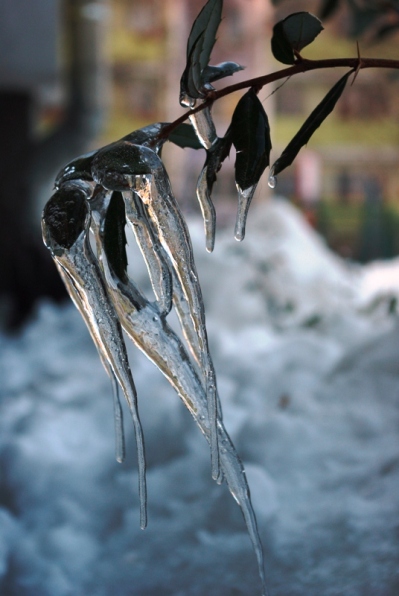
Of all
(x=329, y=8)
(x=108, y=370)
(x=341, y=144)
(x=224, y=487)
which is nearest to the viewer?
(x=108, y=370)

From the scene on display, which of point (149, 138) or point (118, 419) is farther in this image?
point (118, 419)

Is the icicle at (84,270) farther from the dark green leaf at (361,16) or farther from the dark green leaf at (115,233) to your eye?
the dark green leaf at (361,16)

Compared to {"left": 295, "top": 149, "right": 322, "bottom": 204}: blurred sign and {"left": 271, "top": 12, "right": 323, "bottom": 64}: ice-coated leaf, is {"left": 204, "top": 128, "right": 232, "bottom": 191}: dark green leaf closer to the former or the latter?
{"left": 271, "top": 12, "right": 323, "bottom": 64}: ice-coated leaf

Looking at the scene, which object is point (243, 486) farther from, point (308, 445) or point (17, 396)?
point (17, 396)

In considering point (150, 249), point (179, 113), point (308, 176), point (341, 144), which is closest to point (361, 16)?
point (150, 249)

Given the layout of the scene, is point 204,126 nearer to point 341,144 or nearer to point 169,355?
point 169,355

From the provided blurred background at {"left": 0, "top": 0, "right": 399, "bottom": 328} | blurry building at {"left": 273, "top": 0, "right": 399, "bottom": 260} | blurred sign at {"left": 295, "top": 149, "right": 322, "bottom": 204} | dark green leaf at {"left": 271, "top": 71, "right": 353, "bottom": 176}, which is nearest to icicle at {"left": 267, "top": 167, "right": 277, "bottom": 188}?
dark green leaf at {"left": 271, "top": 71, "right": 353, "bottom": 176}

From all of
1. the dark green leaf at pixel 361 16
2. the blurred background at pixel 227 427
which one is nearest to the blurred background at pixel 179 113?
the blurred background at pixel 227 427
